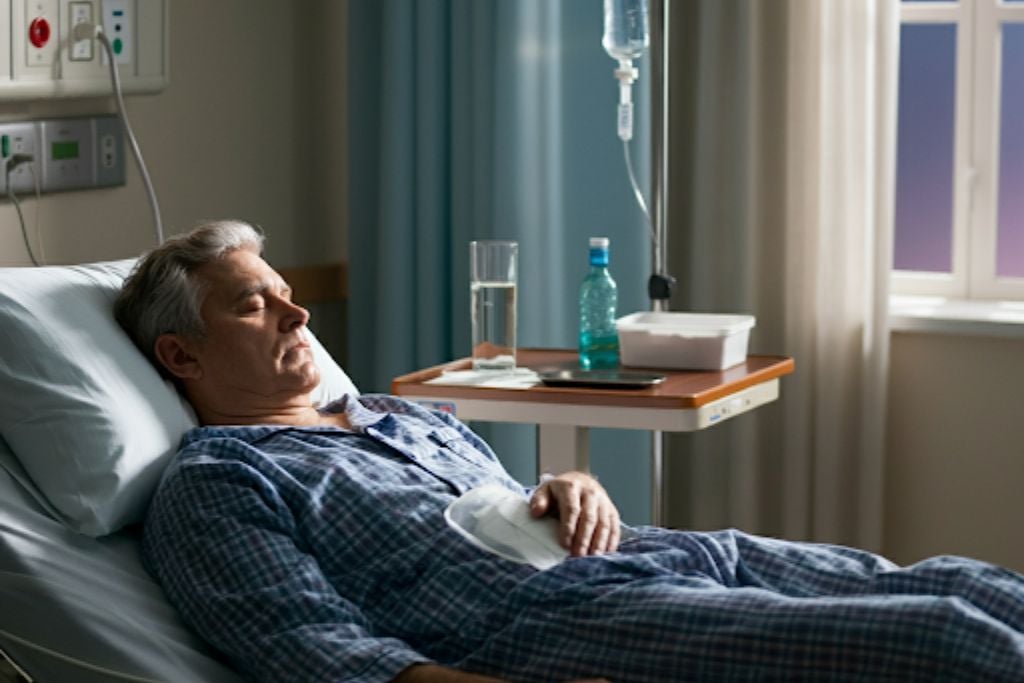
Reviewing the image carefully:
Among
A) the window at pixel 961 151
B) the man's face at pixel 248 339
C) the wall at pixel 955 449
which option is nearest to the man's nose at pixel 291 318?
the man's face at pixel 248 339

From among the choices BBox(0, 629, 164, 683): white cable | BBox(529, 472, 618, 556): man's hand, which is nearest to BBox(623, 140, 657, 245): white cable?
BBox(529, 472, 618, 556): man's hand

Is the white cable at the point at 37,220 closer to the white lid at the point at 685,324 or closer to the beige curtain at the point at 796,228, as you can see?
the white lid at the point at 685,324

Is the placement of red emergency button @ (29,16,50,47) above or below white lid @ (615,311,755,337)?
above

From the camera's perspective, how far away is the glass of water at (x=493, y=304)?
3.00 m

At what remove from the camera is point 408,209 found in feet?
12.1

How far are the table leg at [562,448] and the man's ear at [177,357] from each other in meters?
0.77

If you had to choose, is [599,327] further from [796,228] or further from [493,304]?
[796,228]

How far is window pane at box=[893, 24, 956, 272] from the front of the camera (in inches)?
143

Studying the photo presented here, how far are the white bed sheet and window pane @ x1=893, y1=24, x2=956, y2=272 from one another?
220 centimetres

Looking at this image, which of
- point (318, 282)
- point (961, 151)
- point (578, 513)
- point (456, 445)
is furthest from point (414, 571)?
point (961, 151)

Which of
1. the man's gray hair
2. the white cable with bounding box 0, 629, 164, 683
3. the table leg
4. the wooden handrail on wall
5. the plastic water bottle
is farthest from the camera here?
the wooden handrail on wall

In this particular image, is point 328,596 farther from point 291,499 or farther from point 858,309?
point 858,309

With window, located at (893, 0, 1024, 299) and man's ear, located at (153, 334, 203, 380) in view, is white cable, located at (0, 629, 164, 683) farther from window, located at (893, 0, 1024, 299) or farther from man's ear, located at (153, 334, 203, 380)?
window, located at (893, 0, 1024, 299)

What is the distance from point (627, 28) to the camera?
3213 mm
